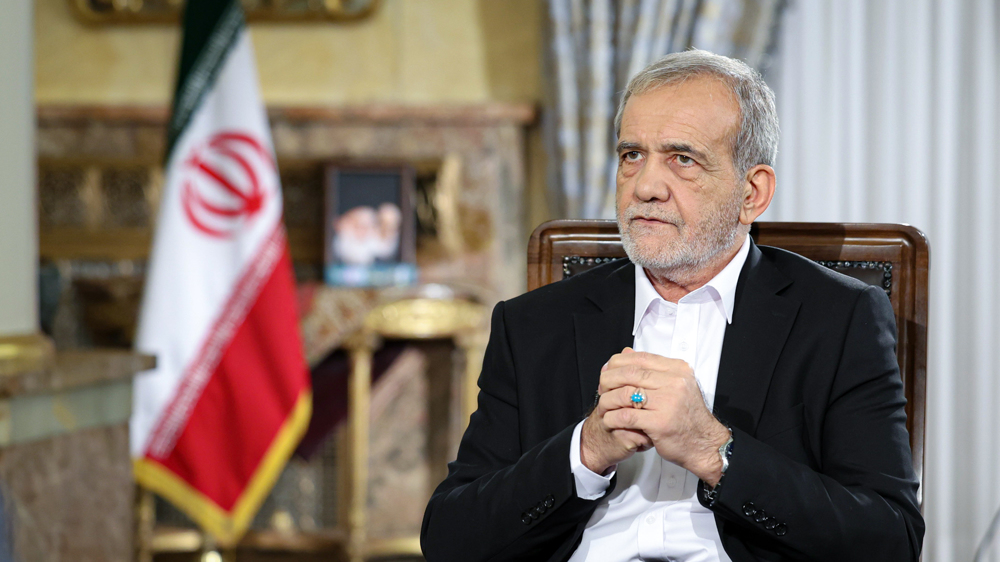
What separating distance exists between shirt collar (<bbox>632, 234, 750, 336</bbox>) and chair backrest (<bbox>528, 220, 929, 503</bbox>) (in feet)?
0.53

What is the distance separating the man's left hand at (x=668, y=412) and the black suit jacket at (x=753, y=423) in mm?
39

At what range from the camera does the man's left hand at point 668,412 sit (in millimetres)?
1193

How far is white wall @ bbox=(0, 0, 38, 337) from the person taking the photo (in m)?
2.26

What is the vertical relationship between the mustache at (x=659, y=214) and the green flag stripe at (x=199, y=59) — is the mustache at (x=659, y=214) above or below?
below

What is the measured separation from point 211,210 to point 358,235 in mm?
566

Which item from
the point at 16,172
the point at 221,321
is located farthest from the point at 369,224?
the point at 16,172

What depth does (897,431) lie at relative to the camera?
1.30 metres

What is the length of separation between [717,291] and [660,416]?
371mm

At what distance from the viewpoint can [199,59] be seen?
3.33m

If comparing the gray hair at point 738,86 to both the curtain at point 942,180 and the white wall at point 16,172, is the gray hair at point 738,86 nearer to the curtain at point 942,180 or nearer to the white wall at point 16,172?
the curtain at point 942,180

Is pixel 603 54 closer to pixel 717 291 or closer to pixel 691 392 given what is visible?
pixel 717 291

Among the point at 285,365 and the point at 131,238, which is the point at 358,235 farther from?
the point at 131,238

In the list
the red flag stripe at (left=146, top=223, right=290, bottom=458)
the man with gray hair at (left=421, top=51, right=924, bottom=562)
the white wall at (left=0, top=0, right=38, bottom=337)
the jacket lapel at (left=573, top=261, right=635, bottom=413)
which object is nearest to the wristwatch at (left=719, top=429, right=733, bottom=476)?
the man with gray hair at (left=421, top=51, right=924, bottom=562)

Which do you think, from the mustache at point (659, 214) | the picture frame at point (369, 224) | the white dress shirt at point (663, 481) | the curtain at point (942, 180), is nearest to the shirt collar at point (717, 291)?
the white dress shirt at point (663, 481)
